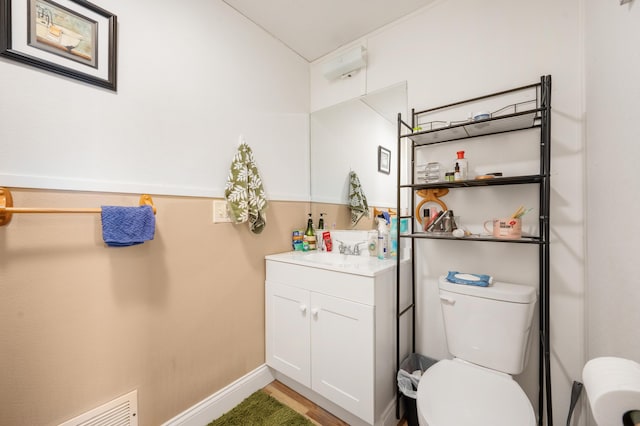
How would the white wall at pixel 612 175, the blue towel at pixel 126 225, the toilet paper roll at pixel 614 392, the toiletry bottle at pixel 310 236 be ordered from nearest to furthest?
the toilet paper roll at pixel 614 392
the white wall at pixel 612 175
the blue towel at pixel 126 225
the toiletry bottle at pixel 310 236

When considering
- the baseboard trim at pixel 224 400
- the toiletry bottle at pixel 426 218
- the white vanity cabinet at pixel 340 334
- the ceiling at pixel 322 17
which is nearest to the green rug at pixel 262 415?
the baseboard trim at pixel 224 400

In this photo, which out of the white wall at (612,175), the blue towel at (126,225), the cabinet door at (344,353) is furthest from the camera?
the cabinet door at (344,353)

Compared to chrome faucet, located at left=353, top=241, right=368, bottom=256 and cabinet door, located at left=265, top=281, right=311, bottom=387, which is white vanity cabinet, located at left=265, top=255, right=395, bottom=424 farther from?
chrome faucet, located at left=353, top=241, right=368, bottom=256

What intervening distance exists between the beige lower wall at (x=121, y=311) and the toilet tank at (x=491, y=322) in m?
1.20

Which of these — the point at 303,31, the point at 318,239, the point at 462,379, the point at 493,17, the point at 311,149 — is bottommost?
the point at 462,379

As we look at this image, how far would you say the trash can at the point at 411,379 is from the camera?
1.35 metres

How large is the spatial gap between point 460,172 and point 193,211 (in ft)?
4.80

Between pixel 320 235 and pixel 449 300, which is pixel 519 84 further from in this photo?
pixel 320 235

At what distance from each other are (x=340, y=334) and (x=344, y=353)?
0.10m

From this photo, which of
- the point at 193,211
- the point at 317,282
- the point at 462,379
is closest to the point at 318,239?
the point at 317,282

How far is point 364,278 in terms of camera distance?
1.30 m

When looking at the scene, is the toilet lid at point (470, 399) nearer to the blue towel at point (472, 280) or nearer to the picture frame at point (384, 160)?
the blue towel at point (472, 280)

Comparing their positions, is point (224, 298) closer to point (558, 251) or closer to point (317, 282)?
point (317, 282)

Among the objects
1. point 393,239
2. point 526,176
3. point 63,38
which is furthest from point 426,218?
point 63,38
